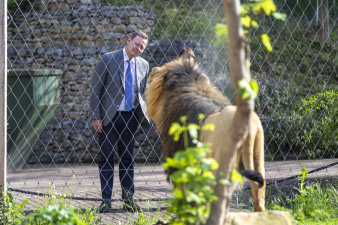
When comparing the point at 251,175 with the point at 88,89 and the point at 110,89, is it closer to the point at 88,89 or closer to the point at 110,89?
the point at 110,89

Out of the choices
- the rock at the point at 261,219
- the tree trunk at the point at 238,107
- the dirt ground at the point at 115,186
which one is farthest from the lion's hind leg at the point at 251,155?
the dirt ground at the point at 115,186

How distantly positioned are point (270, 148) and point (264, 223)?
6729mm

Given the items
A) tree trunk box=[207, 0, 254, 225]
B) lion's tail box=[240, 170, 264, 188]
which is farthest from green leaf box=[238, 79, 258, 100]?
lion's tail box=[240, 170, 264, 188]

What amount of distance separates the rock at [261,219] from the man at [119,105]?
2.22 meters

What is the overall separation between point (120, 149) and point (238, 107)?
293 cm

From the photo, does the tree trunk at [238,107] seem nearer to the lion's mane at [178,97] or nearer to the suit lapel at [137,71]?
the lion's mane at [178,97]

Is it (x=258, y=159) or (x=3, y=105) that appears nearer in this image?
(x=258, y=159)

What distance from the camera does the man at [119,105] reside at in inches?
190

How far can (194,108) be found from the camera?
3330 mm

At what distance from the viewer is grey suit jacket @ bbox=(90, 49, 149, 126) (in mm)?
4824

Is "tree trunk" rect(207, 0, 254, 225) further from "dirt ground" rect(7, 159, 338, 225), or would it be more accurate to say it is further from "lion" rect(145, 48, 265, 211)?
"dirt ground" rect(7, 159, 338, 225)

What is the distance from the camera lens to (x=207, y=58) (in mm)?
9320

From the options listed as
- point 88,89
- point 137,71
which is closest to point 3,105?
point 137,71

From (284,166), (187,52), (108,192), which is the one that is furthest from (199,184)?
(284,166)
